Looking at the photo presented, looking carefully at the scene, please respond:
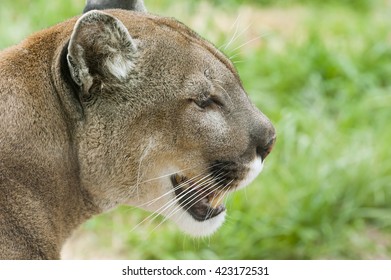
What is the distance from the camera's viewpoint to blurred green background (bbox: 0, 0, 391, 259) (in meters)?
8.17

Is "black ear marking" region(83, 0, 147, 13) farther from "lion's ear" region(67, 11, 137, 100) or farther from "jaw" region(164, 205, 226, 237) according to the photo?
"jaw" region(164, 205, 226, 237)

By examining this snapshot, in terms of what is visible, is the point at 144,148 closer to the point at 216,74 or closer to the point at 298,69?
the point at 216,74

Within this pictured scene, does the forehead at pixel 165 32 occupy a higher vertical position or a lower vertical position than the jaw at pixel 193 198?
higher

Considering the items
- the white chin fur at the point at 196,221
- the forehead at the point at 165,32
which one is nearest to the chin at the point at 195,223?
the white chin fur at the point at 196,221

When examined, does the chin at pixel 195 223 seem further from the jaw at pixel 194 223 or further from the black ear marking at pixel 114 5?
the black ear marking at pixel 114 5

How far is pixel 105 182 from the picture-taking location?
4.71 metres

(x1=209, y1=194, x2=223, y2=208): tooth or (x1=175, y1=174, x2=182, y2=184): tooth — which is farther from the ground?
(x1=175, y1=174, x2=182, y2=184): tooth

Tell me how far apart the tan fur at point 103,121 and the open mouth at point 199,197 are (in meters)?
0.09

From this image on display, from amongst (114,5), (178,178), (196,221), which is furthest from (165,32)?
(196,221)

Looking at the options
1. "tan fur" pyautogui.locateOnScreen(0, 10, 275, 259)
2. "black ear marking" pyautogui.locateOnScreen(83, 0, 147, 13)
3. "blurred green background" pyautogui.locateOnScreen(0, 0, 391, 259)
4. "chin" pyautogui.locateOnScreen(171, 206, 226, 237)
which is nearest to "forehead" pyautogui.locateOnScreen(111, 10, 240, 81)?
"tan fur" pyautogui.locateOnScreen(0, 10, 275, 259)

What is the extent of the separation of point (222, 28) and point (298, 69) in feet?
3.56

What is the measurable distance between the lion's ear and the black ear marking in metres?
0.66

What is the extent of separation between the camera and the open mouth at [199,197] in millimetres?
4893
